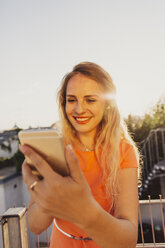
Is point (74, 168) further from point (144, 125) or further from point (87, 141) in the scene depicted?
point (144, 125)

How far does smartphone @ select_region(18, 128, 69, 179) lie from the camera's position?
617 millimetres

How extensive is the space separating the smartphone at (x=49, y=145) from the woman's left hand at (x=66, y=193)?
0.03 meters

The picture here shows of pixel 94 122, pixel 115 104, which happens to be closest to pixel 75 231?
pixel 94 122

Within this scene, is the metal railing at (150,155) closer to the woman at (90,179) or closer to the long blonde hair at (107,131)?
the long blonde hair at (107,131)

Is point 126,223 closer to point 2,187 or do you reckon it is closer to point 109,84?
point 109,84

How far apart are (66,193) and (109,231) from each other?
9.4 inches

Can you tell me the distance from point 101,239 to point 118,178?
389 mm

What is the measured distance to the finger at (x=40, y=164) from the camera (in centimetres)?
58

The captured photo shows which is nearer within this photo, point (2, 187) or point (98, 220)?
point (98, 220)

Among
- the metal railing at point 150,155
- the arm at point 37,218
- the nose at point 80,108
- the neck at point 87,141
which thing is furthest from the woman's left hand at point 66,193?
the metal railing at point 150,155

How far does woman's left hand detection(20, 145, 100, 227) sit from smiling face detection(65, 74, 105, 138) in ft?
2.13

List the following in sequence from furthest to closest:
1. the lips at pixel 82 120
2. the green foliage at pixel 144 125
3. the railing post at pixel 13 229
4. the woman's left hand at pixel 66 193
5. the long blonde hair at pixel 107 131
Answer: the green foliage at pixel 144 125 < the railing post at pixel 13 229 < the lips at pixel 82 120 < the long blonde hair at pixel 107 131 < the woman's left hand at pixel 66 193

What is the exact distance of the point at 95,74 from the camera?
131cm

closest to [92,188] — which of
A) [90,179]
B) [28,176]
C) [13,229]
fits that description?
[90,179]
